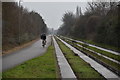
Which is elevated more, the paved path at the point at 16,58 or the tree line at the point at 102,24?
the tree line at the point at 102,24

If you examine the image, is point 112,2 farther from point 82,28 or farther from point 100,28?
point 82,28

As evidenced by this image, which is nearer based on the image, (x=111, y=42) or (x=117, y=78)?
(x=117, y=78)

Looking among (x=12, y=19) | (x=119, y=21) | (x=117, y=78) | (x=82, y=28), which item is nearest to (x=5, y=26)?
(x=12, y=19)

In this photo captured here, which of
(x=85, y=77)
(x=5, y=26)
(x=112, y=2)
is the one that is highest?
(x=112, y=2)

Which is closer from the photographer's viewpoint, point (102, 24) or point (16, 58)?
point (16, 58)

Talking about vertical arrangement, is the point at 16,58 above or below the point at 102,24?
below

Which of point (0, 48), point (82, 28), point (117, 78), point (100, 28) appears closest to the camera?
point (117, 78)

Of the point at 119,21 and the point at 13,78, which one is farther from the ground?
the point at 119,21

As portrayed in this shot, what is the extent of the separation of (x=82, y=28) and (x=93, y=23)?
15117 mm

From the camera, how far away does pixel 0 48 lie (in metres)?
23.4

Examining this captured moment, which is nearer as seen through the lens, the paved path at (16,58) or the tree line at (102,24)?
the paved path at (16,58)

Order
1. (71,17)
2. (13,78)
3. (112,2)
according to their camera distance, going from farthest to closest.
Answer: (71,17) → (112,2) → (13,78)

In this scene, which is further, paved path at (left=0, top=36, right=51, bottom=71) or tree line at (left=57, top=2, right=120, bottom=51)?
tree line at (left=57, top=2, right=120, bottom=51)

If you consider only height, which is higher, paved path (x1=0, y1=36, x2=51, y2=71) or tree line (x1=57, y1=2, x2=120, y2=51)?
tree line (x1=57, y1=2, x2=120, y2=51)
